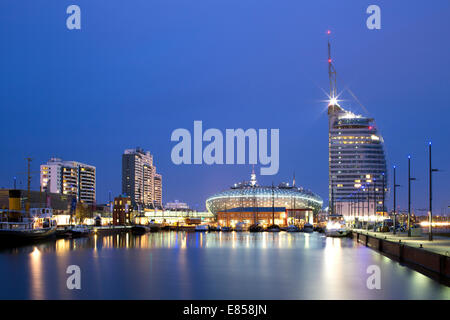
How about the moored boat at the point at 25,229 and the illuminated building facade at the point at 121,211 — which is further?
the illuminated building facade at the point at 121,211

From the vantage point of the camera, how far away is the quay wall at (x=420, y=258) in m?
32.2

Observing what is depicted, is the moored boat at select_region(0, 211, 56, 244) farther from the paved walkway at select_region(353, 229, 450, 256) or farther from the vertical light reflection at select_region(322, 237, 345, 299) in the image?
the paved walkway at select_region(353, 229, 450, 256)

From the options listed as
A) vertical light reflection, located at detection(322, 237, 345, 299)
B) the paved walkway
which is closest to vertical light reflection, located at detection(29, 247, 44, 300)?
vertical light reflection, located at detection(322, 237, 345, 299)

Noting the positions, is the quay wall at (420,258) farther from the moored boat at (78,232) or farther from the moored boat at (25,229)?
the moored boat at (78,232)

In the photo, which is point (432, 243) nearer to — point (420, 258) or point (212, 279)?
point (420, 258)

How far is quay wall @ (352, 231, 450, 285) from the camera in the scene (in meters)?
32.2

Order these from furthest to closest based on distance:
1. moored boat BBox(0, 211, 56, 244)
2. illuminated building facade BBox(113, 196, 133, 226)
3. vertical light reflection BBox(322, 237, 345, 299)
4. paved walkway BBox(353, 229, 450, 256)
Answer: illuminated building facade BBox(113, 196, 133, 226), moored boat BBox(0, 211, 56, 244), paved walkway BBox(353, 229, 450, 256), vertical light reflection BBox(322, 237, 345, 299)

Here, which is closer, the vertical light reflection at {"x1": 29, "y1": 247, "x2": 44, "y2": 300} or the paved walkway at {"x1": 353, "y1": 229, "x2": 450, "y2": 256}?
the vertical light reflection at {"x1": 29, "y1": 247, "x2": 44, "y2": 300}

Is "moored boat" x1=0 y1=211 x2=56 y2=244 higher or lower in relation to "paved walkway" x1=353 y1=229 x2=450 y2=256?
lower

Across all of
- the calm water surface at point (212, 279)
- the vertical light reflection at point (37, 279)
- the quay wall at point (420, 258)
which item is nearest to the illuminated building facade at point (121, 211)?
the calm water surface at point (212, 279)

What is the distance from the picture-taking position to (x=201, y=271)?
42500 mm

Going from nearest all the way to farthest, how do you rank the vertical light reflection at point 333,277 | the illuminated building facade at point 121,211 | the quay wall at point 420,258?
the vertical light reflection at point 333,277 < the quay wall at point 420,258 < the illuminated building facade at point 121,211

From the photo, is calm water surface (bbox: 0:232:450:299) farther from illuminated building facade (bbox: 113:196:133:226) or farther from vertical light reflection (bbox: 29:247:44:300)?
illuminated building facade (bbox: 113:196:133:226)

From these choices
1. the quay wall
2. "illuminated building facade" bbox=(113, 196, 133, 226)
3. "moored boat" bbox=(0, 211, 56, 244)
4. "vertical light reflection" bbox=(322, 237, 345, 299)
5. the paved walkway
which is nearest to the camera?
"vertical light reflection" bbox=(322, 237, 345, 299)
